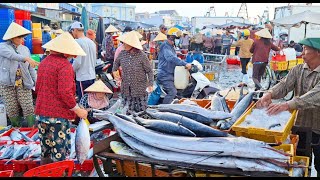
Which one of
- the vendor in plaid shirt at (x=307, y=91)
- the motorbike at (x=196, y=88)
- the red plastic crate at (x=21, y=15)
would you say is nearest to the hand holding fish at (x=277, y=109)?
the vendor in plaid shirt at (x=307, y=91)

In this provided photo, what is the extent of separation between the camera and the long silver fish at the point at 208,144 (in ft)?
8.10

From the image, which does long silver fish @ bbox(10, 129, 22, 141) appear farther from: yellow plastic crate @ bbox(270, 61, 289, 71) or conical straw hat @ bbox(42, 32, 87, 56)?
yellow plastic crate @ bbox(270, 61, 289, 71)

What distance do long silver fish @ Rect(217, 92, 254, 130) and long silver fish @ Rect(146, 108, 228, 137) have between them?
34 cm

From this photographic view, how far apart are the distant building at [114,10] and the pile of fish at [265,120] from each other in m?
54.3

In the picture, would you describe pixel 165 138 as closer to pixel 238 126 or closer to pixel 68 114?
pixel 238 126

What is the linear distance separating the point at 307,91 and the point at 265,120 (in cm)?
91

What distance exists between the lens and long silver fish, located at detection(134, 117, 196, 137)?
2.87 meters

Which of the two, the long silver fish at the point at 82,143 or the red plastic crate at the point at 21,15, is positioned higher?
the red plastic crate at the point at 21,15

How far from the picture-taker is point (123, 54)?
568cm

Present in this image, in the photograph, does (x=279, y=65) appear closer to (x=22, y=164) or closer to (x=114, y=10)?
(x=22, y=164)

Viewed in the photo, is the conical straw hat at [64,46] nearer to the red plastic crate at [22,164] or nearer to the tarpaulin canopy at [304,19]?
the red plastic crate at [22,164]

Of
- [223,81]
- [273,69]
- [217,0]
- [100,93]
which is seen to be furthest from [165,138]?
[223,81]

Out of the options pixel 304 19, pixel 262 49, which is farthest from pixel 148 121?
pixel 304 19

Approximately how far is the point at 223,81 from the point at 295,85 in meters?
7.94
